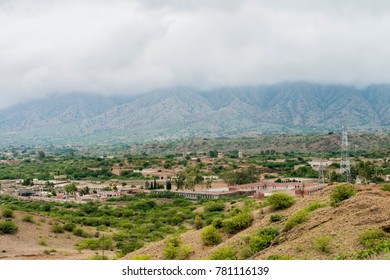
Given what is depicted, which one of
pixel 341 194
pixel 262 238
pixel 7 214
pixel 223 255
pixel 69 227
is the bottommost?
pixel 69 227

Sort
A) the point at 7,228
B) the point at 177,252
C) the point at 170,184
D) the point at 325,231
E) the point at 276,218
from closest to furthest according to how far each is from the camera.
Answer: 1. the point at 325,231
2. the point at 177,252
3. the point at 276,218
4. the point at 7,228
5. the point at 170,184

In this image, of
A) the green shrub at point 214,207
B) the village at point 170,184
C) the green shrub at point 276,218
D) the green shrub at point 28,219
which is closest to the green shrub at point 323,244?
the green shrub at point 276,218

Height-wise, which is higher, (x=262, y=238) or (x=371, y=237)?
(x=371, y=237)

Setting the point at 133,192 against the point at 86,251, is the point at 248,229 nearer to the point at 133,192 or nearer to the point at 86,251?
the point at 86,251

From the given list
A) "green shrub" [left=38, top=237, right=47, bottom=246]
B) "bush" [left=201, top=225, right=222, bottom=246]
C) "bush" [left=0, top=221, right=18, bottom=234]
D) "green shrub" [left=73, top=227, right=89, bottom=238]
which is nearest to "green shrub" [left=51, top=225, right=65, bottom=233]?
"green shrub" [left=73, top=227, right=89, bottom=238]

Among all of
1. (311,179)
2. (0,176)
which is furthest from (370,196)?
(0,176)

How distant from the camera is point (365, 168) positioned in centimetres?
7288

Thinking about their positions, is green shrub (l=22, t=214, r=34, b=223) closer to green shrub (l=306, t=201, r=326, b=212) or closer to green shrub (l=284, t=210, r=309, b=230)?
green shrub (l=306, t=201, r=326, b=212)

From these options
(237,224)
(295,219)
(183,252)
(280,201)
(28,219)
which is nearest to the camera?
(295,219)

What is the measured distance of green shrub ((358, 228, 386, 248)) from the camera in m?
19.2

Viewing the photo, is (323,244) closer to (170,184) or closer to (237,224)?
(237,224)

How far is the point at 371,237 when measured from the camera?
19531 millimetres

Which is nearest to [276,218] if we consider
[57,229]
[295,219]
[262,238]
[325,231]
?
[295,219]

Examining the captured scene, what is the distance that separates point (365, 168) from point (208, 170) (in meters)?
43.8
